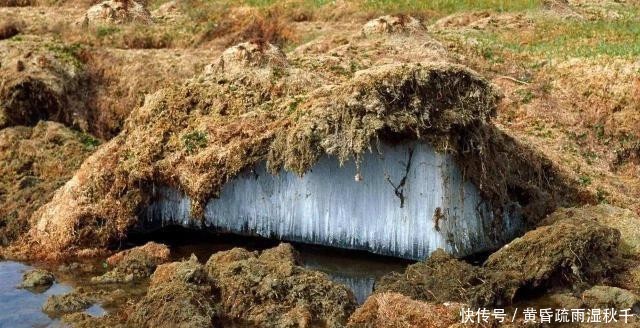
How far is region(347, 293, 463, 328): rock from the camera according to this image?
43.8 ft

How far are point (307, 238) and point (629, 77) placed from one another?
1217 cm

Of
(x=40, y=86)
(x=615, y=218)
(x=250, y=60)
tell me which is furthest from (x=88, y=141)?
(x=615, y=218)

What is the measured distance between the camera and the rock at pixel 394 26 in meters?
28.4

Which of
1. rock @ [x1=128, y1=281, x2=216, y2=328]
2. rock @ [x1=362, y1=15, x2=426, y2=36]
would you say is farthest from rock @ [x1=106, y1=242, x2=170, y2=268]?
rock @ [x1=362, y1=15, x2=426, y2=36]

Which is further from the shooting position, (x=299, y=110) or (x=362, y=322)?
(x=299, y=110)

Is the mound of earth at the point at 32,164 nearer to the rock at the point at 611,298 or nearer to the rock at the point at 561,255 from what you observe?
the rock at the point at 561,255

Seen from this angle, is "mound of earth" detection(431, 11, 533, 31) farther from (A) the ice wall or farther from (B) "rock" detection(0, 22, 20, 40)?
(B) "rock" detection(0, 22, 20, 40)

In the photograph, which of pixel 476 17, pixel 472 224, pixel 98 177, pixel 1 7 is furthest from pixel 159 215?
pixel 1 7

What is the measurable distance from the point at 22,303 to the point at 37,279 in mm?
1012

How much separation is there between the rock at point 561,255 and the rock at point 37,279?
8639 mm

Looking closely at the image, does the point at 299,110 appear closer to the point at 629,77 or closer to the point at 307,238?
the point at 307,238

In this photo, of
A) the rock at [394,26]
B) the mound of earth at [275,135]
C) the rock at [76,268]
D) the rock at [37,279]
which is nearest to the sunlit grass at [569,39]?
the rock at [394,26]

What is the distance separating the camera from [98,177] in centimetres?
1925

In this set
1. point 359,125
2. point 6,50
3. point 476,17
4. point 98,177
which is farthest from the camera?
point 476,17
